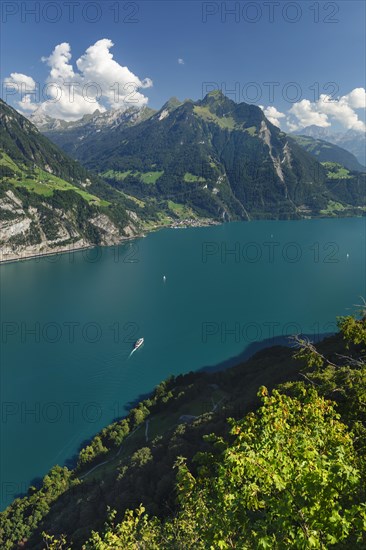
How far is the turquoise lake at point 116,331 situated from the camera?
242 feet

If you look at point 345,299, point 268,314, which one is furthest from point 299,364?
point 345,299

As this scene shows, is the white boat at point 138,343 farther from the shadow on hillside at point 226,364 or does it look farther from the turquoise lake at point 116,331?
the shadow on hillside at point 226,364

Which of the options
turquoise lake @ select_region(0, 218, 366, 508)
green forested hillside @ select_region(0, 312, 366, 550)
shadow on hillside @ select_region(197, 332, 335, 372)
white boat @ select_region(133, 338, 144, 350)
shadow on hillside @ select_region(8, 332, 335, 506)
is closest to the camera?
green forested hillside @ select_region(0, 312, 366, 550)

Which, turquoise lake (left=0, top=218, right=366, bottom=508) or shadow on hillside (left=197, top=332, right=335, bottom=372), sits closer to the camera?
turquoise lake (left=0, top=218, right=366, bottom=508)

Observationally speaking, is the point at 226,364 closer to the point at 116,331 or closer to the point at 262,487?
the point at 116,331

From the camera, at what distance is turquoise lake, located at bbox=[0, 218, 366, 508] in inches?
2904

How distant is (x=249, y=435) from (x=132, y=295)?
145m

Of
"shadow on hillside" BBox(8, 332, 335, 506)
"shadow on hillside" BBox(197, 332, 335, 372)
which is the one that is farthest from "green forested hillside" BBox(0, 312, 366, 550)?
"shadow on hillside" BBox(197, 332, 335, 372)

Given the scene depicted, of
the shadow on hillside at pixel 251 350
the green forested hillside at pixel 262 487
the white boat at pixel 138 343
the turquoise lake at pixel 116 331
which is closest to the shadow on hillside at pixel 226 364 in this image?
the shadow on hillside at pixel 251 350

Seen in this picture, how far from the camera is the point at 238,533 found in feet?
36.6

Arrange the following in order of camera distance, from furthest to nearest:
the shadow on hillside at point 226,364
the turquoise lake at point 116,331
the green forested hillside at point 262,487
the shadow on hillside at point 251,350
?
the shadow on hillside at point 251,350 < the turquoise lake at point 116,331 < the shadow on hillside at point 226,364 < the green forested hillside at point 262,487

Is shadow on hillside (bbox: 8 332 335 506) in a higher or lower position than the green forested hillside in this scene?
lower

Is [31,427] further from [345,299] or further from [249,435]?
[345,299]

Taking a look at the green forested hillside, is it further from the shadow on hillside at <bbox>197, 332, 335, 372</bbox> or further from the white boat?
the white boat
